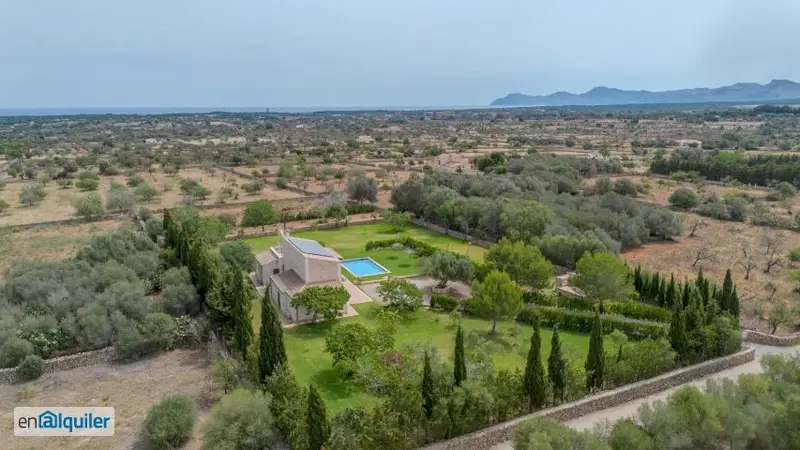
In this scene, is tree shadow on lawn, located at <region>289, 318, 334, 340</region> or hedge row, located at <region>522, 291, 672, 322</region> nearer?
tree shadow on lawn, located at <region>289, 318, 334, 340</region>

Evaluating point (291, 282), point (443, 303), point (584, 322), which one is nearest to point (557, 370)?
point (584, 322)

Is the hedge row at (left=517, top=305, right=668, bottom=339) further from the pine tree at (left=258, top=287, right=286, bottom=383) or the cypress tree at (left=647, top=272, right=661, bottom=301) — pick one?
the pine tree at (left=258, top=287, right=286, bottom=383)

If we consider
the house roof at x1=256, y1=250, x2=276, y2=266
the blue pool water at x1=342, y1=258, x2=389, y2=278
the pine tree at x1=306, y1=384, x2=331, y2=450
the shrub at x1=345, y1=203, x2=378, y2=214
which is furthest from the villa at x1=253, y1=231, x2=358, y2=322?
the shrub at x1=345, y1=203, x2=378, y2=214

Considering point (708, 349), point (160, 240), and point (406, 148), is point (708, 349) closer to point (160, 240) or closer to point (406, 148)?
point (160, 240)

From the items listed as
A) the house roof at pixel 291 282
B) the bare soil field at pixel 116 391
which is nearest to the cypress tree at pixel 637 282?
the house roof at pixel 291 282

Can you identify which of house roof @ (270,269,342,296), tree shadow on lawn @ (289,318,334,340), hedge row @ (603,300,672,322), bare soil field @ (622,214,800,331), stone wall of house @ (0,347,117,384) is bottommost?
bare soil field @ (622,214,800,331)

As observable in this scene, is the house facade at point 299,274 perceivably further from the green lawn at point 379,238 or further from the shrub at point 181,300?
the green lawn at point 379,238
